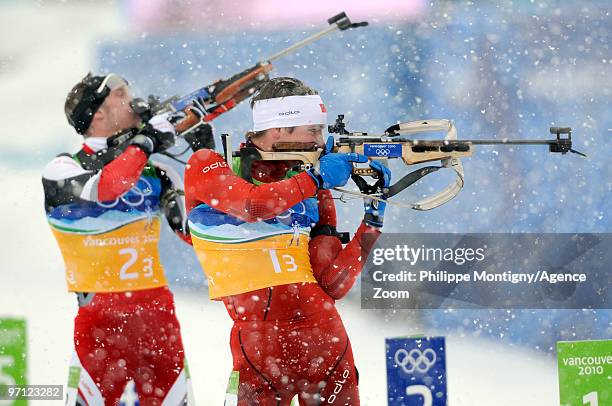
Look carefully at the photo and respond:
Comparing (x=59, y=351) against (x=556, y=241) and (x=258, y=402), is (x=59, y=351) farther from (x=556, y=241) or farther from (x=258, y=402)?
(x=556, y=241)

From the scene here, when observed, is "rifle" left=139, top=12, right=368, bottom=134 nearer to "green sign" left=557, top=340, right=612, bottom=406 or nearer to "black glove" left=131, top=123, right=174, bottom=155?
"black glove" left=131, top=123, right=174, bottom=155

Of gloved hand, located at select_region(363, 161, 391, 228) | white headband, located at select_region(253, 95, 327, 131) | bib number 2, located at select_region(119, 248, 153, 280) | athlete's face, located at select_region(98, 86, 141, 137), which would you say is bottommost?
bib number 2, located at select_region(119, 248, 153, 280)

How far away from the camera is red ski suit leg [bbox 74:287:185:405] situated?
4.02m

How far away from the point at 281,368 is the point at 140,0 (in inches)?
97.2

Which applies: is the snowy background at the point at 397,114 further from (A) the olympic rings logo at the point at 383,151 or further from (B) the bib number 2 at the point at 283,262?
A: (B) the bib number 2 at the point at 283,262

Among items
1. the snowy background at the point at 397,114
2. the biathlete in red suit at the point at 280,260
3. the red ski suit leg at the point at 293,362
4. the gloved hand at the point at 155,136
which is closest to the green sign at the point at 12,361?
the snowy background at the point at 397,114

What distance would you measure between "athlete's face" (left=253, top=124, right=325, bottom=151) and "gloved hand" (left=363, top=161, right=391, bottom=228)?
22 cm

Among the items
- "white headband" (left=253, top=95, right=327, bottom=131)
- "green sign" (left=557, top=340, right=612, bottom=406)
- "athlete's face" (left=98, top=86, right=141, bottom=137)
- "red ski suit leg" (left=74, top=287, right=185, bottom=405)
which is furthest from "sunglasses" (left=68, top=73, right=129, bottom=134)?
"green sign" (left=557, top=340, right=612, bottom=406)

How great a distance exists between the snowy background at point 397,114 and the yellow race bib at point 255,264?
4.74ft

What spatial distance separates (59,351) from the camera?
477 cm

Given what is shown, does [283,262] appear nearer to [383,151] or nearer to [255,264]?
[255,264]

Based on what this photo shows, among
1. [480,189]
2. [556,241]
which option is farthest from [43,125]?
[556,241]

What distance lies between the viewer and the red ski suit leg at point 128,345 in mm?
4016

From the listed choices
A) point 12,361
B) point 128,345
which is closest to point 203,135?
point 128,345
